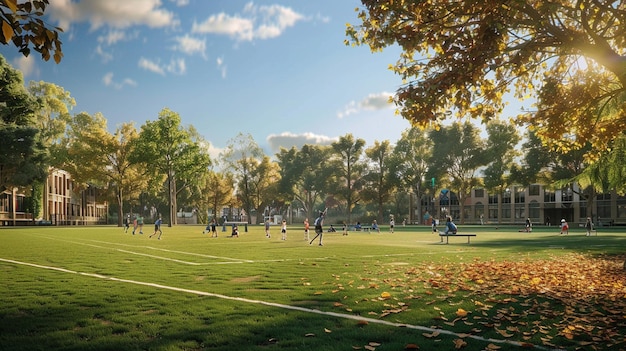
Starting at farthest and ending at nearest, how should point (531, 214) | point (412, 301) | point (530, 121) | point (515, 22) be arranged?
1. point (531, 214)
2. point (530, 121)
3. point (515, 22)
4. point (412, 301)

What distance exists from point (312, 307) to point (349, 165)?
285ft

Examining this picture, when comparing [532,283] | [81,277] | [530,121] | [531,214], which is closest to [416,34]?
[530,121]

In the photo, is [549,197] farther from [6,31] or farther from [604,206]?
[6,31]

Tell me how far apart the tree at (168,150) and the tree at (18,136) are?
17.6 m

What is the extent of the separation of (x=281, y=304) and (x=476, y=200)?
10837 centimetres

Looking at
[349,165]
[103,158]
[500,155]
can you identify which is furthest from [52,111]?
[500,155]

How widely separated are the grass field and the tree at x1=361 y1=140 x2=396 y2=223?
249 ft

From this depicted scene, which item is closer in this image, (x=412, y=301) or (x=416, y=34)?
(x=412, y=301)

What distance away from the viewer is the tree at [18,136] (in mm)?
51281

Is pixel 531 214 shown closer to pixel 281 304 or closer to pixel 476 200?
pixel 476 200

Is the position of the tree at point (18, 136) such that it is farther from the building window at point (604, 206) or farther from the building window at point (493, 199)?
the building window at point (604, 206)

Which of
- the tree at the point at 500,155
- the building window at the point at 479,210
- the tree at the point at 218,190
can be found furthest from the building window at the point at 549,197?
the tree at the point at 218,190

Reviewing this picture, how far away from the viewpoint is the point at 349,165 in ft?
313

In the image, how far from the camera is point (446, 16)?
11.4 m
